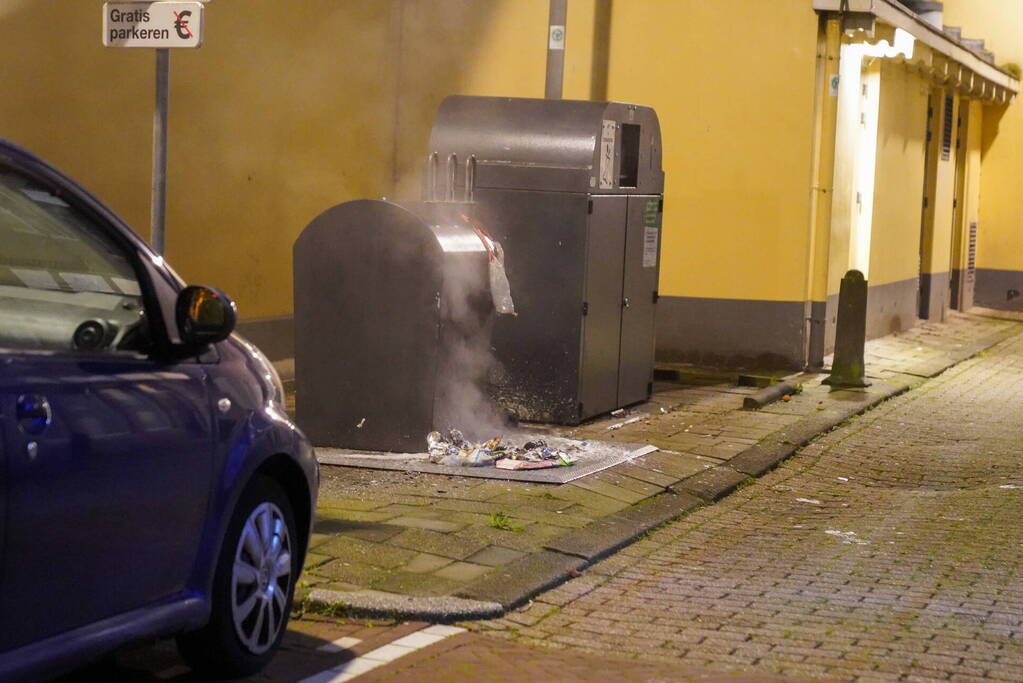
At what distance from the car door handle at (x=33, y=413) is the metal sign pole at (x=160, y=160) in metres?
3.29

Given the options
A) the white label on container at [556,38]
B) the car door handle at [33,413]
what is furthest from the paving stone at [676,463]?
the car door handle at [33,413]

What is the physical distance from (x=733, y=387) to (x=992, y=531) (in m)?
5.84

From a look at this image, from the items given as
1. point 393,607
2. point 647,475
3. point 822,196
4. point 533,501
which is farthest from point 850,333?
→ point 393,607

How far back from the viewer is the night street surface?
5.84m

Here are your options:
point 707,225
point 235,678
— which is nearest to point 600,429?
point 707,225

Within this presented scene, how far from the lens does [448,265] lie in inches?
383

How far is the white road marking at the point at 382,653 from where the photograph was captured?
5.52m

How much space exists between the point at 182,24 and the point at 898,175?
14.2 metres

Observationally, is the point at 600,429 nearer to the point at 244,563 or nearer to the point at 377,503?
the point at 377,503

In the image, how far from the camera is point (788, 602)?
6.91 meters

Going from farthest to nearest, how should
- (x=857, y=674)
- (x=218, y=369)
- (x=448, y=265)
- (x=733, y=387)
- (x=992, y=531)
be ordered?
1. (x=733, y=387)
2. (x=448, y=265)
3. (x=992, y=531)
4. (x=857, y=674)
5. (x=218, y=369)

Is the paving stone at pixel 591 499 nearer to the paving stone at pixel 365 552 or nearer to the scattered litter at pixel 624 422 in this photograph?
the paving stone at pixel 365 552

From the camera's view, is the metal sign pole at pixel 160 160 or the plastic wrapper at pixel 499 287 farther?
the plastic wrapper at pixel 499 287

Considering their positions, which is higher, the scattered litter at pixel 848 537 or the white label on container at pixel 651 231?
the white label on container at pixel 651 231
